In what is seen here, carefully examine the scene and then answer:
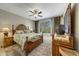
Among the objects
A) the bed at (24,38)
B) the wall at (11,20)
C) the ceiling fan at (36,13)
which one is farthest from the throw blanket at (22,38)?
the ceiling fan at (36,13)

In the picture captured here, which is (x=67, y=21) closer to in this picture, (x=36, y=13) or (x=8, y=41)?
(x=36, y=13)

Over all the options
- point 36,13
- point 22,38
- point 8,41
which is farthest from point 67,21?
point 8,41

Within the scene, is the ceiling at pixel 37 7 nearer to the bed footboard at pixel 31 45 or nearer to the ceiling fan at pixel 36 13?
the ceiling fan at pixel 36 13

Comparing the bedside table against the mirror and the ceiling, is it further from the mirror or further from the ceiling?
the mirror

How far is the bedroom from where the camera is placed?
178 cm

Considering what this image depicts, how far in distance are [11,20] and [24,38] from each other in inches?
16.0

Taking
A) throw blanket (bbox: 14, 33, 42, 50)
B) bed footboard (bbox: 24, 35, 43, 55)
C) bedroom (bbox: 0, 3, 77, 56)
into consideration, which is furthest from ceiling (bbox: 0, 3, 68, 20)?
bed footboard (bbox: 24, 35, 43, 55)

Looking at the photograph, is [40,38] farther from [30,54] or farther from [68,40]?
[68,40]

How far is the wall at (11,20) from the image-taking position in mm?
1767

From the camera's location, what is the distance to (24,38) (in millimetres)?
1793

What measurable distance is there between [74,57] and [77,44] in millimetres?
239

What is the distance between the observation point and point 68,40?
5.81 feet

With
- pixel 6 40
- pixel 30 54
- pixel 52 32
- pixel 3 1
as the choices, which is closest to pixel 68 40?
pixel 52 32

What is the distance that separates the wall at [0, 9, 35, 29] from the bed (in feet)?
0.27
